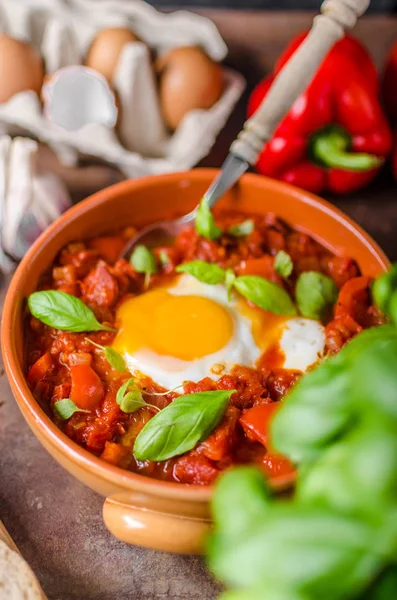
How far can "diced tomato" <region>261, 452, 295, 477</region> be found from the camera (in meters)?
2.03

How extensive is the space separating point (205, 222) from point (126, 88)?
845mm

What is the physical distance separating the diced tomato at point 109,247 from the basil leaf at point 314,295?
70cm

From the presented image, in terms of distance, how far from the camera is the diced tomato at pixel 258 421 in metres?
2.09

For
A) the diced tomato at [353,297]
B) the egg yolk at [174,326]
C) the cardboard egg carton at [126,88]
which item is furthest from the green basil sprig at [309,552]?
the cardboard egg carton at [126,88]

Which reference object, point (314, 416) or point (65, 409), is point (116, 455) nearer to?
point (65, 409)

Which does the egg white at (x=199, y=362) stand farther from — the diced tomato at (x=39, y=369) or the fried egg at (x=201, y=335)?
the diced tomato at (x=39, y=369)

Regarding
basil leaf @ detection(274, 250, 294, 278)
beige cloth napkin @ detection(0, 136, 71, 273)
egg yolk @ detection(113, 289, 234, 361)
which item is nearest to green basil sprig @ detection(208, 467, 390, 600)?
egg yolk @ detection(113, 289, 234, 361)

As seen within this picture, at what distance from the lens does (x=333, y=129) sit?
3.15m

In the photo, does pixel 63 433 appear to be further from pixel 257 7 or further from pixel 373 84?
pixel 257 7

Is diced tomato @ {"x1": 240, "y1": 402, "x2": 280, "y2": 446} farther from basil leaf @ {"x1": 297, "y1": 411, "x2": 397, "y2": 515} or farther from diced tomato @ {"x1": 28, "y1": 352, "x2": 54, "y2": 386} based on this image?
basil leaf @ {"x1": 297, "y1": 411, "x2": 397, "y2": 515}

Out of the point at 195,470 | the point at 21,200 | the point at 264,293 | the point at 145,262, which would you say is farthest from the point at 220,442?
the point at 21,200

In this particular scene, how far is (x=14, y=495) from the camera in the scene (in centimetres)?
233

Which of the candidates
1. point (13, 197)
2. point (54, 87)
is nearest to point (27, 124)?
point (54, 87)

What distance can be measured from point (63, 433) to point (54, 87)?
1584 mm
